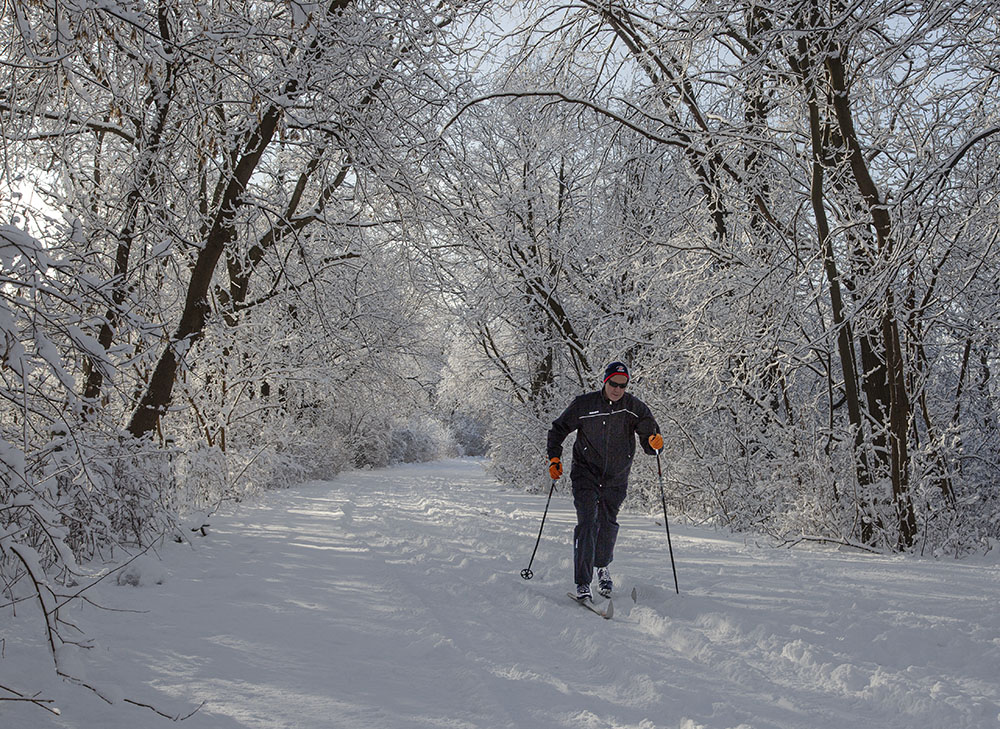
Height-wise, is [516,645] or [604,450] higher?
[604,450]

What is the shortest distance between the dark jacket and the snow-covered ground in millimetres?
988

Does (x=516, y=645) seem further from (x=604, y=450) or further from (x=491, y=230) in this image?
(x=491, y=230)

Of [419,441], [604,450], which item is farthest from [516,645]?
[419,441]

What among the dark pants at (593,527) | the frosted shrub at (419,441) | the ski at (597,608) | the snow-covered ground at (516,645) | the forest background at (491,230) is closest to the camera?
the snow-covered ground at (516,645)

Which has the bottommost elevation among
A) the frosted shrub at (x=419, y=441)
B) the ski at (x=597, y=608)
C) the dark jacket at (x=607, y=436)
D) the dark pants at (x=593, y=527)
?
the frosted shrub at (x=419, y=441)

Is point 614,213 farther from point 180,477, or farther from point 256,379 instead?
point 180,477

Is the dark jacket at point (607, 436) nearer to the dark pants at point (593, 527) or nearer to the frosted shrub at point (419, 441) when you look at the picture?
the dark pants at point (593, 527)

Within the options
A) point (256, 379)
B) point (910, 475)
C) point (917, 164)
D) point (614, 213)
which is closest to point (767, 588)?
point (910, 475)

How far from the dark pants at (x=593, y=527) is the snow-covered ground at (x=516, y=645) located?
0.33m

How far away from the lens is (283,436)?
50.6 feet

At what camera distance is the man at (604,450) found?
5.72 metres

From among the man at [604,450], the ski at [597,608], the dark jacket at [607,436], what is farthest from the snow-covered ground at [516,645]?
the dark jacket at [607,436]

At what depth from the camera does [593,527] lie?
18.6 feet

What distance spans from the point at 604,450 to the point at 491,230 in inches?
102
